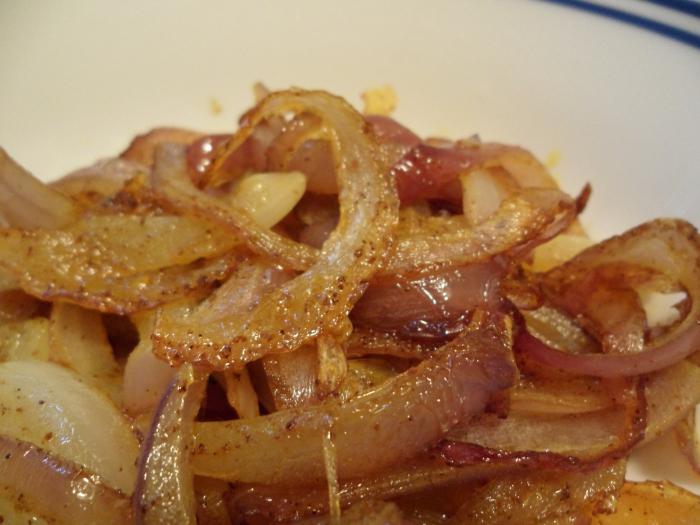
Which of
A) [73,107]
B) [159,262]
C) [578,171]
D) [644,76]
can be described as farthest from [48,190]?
[644,76]

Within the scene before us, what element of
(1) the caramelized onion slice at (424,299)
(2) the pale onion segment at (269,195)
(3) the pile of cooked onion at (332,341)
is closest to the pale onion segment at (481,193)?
(3) the pile of cooked onion at (332,341)

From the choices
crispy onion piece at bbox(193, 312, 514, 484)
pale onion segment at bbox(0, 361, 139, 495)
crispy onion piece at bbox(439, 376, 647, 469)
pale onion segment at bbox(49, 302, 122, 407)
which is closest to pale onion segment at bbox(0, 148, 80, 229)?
pale onion segment at bbox(49, 302, 122, 407)

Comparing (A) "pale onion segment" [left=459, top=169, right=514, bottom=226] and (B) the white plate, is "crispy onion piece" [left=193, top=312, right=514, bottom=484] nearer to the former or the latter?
(A) "pale onion segment" [left=459, top=169, right=514, bottom=226]

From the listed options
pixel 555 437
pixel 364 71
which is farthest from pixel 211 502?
pixel 364 71

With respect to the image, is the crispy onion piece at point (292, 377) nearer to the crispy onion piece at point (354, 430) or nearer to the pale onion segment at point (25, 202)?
the crispy onion piece at point (354, 430)

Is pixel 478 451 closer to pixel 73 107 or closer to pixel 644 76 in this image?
pixel 644 76

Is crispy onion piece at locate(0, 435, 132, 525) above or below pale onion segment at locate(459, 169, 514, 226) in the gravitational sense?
below
